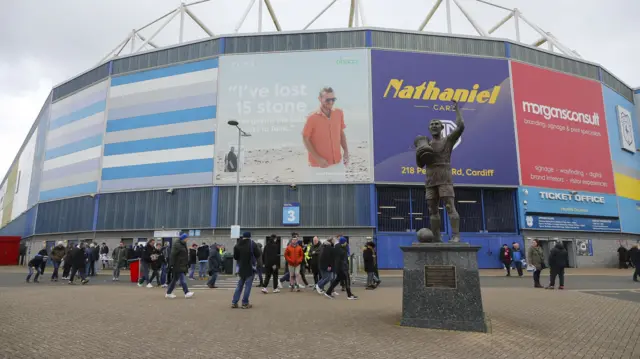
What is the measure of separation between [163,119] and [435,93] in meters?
21.9

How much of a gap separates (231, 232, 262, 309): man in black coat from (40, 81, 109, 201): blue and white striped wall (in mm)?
29208

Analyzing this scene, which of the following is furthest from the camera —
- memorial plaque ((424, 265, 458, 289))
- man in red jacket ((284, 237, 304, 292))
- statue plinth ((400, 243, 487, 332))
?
man in red jacket ((284, 237, 304, 292))

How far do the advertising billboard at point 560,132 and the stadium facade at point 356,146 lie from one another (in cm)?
12

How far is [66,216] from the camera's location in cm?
3569

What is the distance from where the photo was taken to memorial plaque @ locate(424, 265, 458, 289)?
24.2 feet

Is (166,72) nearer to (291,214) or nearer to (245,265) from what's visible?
(291,214)

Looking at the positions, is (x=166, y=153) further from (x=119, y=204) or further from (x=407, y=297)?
(x=407, y=297)

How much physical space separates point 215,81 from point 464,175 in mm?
20677

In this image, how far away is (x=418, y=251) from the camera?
7.80m

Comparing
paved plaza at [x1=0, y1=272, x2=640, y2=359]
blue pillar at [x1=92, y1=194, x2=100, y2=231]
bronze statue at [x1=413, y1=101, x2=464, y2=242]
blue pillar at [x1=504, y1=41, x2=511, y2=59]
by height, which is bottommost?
paved plaza at [x1=0, y1=272, x2=640, y2=359]

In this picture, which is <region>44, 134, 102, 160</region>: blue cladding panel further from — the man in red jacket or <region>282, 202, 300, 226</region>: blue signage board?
the man in red jacket

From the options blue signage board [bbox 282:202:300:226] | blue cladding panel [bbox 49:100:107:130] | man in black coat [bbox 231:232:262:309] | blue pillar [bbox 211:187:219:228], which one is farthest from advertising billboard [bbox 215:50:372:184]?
man in black coat [bbox 231:232:262:309]

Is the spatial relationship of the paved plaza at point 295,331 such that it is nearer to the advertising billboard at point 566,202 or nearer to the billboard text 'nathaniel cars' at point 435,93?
the advertising billboard at point 566,202

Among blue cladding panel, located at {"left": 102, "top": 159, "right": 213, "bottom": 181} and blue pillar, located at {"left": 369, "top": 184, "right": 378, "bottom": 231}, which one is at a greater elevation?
blue cladding panel, located at {"left": 102, "top": 159, "right": 213, "bottom": 181}
